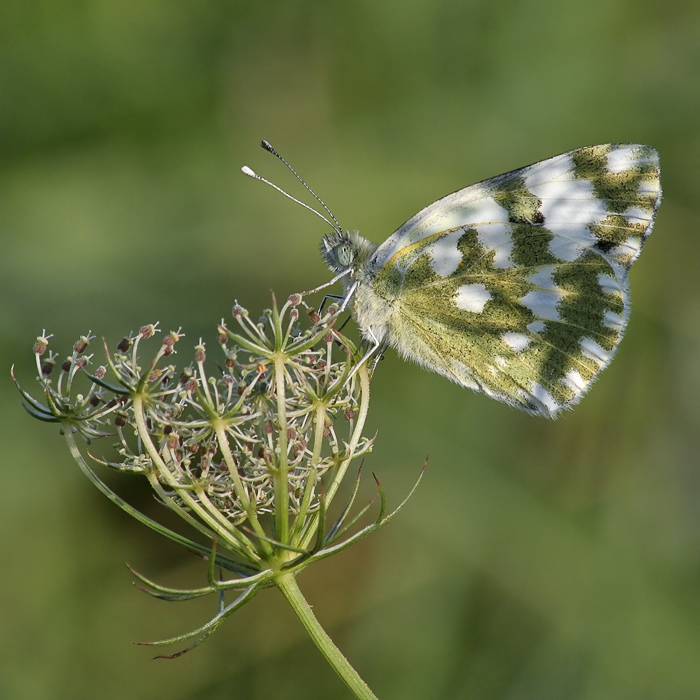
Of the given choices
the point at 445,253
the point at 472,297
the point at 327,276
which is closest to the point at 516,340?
the point at 472,297

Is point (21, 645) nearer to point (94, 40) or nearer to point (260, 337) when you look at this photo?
point (260, 337)

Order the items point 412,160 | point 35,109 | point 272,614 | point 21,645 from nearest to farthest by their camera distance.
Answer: point 21,645 → point 272,614 → point 35,109 → point 412,160

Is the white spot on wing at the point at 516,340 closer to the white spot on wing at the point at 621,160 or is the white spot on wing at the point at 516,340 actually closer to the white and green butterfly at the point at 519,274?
the white and green butterfly at the point at 519,274

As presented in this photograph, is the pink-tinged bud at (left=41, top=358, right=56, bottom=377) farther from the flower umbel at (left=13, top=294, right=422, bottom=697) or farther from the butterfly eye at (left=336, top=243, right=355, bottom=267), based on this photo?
the butterfly eye at (left=336, top=243, right=355, bottom=267)

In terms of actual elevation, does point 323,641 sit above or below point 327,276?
above

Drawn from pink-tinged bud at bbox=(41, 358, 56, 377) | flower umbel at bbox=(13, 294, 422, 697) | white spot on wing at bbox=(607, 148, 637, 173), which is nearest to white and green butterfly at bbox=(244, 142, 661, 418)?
white spot on wing at bbox=(607, 148, 637, 173)

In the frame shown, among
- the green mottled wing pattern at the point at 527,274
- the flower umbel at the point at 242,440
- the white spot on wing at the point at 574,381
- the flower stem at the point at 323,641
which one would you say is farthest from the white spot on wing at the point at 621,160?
the flower stem at the point at 323,641

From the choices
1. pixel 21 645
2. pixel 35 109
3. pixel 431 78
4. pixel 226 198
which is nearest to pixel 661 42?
pixel 431 78

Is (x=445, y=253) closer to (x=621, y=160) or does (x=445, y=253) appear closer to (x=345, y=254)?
(x=345, y=254)
